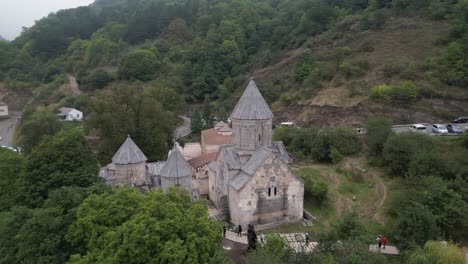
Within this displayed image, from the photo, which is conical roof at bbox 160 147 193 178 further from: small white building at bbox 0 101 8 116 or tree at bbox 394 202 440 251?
small white building at bbox 0 101 8 116

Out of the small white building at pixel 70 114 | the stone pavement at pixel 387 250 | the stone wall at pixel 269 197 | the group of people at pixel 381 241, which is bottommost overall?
the stone pavement at pixel 387 250

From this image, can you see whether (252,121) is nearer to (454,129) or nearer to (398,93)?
(454,129)

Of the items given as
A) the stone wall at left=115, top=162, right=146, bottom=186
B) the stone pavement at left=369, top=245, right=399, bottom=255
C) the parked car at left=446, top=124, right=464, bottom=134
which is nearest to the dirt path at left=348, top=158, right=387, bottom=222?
the stone pavement at left=369, top=245, right=399, bottom=255

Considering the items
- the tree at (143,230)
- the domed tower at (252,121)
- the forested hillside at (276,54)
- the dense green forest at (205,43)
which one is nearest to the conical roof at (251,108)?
the domed tower at (252,121)

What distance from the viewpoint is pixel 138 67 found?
7400 centimetres

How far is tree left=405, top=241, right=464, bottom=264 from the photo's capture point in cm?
1712

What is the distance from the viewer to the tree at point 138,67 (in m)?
74.1

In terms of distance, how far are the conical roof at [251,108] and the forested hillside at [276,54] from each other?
67.4 feet

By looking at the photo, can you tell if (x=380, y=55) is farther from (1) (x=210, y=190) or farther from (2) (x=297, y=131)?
(1) (x=210, y=190)

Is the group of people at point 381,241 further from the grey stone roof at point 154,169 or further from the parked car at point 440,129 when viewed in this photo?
the parked car at point 440,129

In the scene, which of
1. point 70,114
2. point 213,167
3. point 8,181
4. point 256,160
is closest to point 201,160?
point 213,167

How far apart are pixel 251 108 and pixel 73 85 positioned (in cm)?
6680

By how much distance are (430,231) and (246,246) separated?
9.95 meters

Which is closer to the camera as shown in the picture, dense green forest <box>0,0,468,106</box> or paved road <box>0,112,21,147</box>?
dense green forest <box>0,0,468,106</box>
